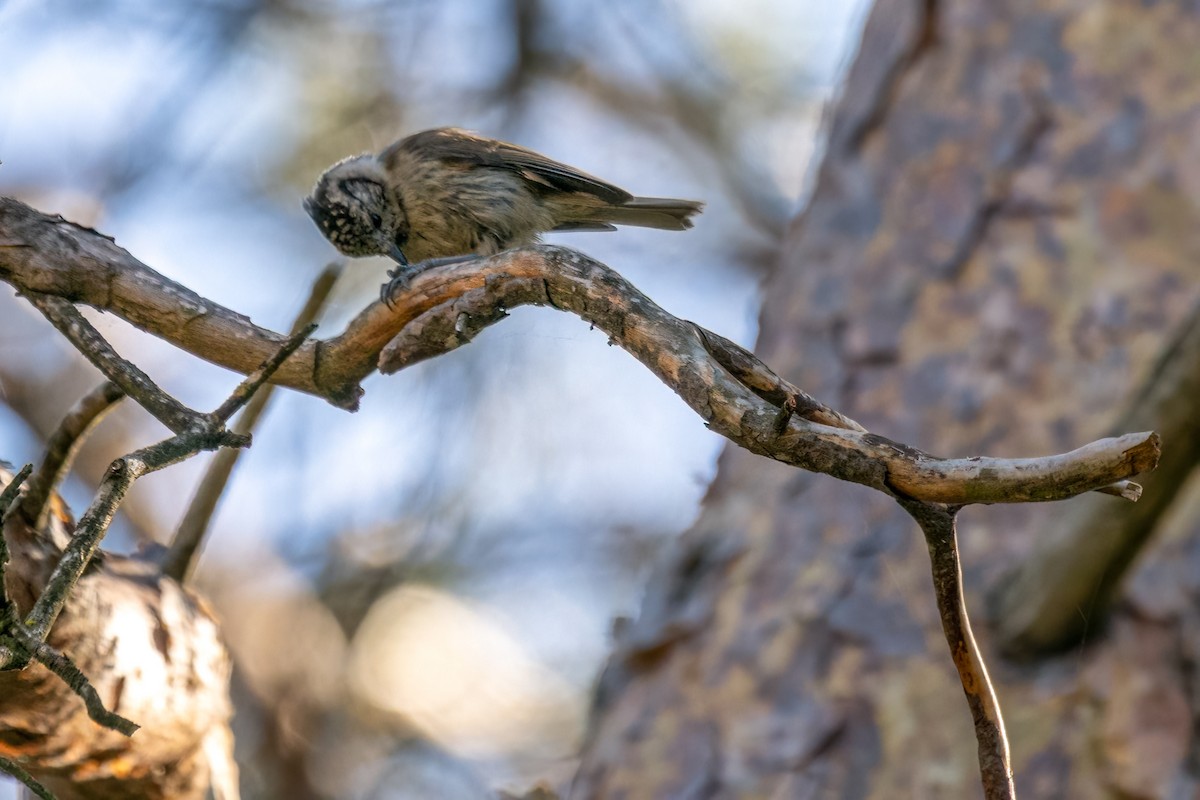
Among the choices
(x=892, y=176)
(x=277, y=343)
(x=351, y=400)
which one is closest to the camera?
(x=277, y=343)

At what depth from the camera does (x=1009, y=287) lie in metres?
3.64

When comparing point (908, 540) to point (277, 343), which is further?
point (908, 540)

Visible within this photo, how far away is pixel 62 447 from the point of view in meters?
2.28

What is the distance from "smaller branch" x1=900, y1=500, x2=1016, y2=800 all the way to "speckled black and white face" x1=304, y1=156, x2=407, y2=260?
2.33m

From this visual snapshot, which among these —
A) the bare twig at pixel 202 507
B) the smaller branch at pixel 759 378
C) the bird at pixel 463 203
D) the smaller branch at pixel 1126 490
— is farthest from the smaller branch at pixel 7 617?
the bird at pixel 463 203

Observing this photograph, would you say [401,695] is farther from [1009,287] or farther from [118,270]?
[118,270]

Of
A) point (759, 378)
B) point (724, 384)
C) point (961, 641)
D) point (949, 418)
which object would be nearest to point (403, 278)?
point (759, 378)

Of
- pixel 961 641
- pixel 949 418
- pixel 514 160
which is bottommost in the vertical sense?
pixel 961 641

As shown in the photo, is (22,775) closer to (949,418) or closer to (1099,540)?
(1099,540)

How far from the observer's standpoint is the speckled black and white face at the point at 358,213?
351cm

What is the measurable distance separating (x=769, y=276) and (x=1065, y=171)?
1.16 m

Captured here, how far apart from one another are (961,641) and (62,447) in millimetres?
1730

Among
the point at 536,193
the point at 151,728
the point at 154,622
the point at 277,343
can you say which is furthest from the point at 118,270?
the point at 536,193

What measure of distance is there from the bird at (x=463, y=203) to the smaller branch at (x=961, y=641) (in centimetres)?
203
